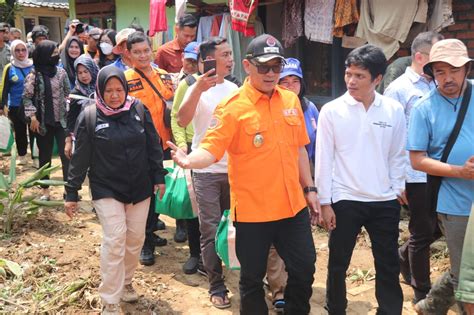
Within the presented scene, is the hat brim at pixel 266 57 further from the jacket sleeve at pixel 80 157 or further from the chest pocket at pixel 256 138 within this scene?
the jacket sleeve at pixel 80 157

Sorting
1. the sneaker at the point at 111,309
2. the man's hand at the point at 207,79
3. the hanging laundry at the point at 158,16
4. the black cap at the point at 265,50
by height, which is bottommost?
the sneaker at the point at 111,309

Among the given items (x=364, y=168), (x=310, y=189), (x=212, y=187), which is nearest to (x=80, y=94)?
(x=212, y=187)

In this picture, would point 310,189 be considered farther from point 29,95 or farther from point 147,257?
point 29,95

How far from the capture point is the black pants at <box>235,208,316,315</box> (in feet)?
10.5

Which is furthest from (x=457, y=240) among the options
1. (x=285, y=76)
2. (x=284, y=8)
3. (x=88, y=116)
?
(x=284, y=8)

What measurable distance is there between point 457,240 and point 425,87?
4.63 feet

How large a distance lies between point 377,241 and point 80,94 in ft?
12.2

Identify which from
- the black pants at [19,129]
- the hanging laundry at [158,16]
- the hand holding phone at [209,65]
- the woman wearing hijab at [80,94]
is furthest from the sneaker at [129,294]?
the hanging laundry at [158,16]

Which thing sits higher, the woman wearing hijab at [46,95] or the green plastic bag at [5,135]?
the woman wearing hijab at [46,95]

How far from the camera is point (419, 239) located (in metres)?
3.93

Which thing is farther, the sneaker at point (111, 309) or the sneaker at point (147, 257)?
the sneaker at point (147, 257)

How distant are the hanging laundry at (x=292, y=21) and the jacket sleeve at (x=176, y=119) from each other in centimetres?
370

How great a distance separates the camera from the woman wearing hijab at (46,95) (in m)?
6.28

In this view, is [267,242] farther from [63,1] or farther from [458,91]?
[63,1]
